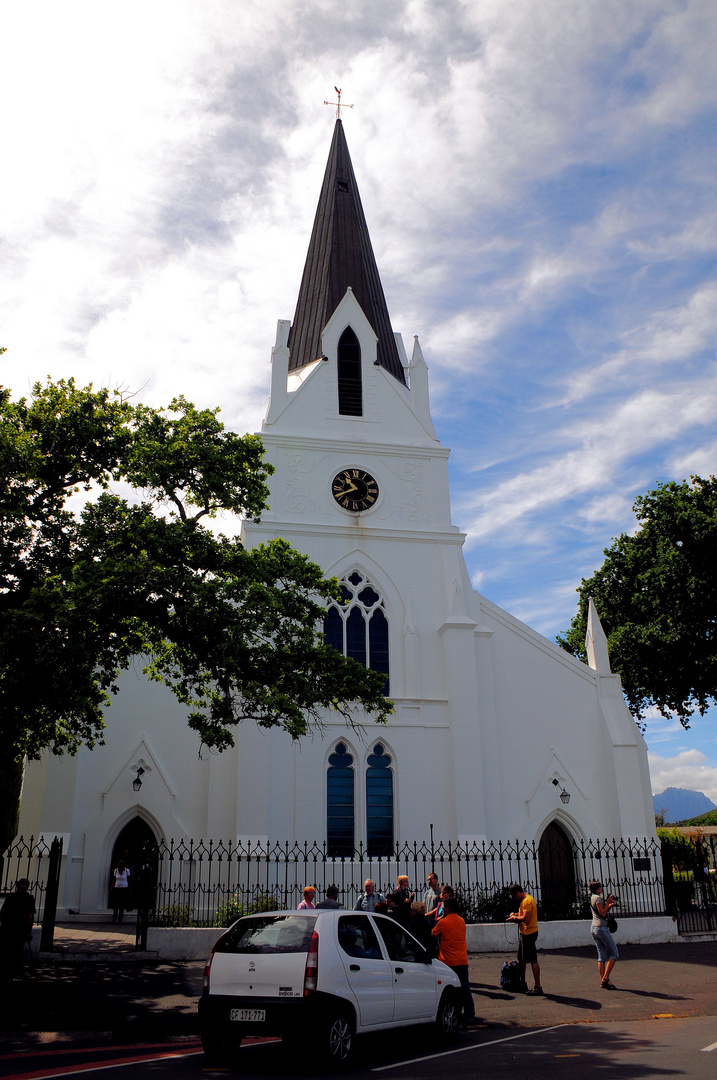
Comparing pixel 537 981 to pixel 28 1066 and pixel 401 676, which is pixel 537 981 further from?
pixel 401 676

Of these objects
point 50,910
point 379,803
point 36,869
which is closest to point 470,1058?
point 50,910

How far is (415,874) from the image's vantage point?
18.3m

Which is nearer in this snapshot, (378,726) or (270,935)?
(270,935)

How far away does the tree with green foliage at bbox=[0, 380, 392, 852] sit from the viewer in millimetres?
13648

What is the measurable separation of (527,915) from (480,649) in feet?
38.8

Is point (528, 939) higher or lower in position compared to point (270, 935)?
lower

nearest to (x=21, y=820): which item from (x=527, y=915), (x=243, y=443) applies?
(x=243, y=443)

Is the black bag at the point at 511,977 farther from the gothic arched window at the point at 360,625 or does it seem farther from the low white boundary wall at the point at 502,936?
the gothic arched window at the point at 360,625

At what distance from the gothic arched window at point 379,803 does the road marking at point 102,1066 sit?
41.8 feet

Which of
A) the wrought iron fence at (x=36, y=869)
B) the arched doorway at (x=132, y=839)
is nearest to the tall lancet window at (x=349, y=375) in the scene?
the arched doorway at (x=132, y=839)

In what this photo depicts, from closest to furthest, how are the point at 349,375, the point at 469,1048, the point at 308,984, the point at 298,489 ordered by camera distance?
1. the point at 308,984
2. the point at 469,1048
3. the point at 298,489
4. the point at 349,375

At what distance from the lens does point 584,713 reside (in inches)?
931

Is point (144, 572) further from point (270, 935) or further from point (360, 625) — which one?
point (360, 625)

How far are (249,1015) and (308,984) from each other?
62cm
